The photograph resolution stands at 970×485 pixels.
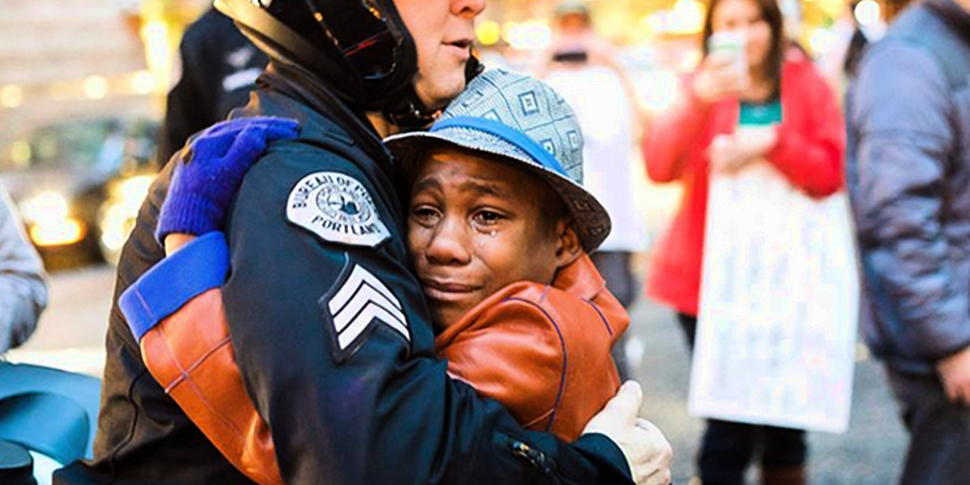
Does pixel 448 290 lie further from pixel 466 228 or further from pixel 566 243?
pixel 566 243

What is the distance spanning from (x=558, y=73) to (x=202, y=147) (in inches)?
176

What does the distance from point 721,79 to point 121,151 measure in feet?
35.5

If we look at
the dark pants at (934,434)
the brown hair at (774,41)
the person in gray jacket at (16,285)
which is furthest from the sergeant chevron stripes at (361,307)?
the brown hair at (774,41)

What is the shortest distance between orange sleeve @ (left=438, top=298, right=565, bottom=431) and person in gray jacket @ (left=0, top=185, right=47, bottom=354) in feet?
4.03

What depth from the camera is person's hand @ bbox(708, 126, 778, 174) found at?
16.1ft

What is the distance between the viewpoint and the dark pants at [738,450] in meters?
5.09

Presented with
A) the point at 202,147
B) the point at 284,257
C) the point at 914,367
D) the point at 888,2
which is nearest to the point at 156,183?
the point at 202,147

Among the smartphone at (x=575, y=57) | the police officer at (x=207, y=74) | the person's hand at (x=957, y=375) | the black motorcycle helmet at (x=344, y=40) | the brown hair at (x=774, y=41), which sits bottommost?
the smartphone at (x=575, y=57)

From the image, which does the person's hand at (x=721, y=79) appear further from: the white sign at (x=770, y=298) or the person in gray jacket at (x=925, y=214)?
the person in gray jacket at (x=925, y=214)

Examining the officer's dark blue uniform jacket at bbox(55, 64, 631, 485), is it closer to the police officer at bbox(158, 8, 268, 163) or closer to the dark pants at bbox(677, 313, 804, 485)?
the police officer at bbox(158, 8, 268, 163)

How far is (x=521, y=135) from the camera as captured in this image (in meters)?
2.09

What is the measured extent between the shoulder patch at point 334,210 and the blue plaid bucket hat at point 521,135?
262 millimetres

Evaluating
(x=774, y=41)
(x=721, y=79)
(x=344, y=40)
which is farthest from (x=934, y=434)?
(x=344, y=40)

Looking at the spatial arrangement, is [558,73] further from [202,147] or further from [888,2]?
[202,147]
